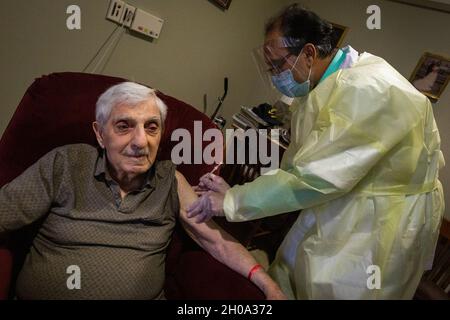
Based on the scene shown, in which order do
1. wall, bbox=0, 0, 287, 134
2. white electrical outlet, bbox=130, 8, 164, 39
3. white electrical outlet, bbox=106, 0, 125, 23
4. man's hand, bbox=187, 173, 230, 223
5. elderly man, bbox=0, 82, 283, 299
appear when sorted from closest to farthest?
elderly man, bbox=0, 82, 283, 299
man's hand, bbox=187, 173, 230, 223
wall, bbox=0, 0, 287, 134
white electrical outlet, bbox=106, 0, 125, 23
white electrical outlet, bbox=130, 8, 164, 39

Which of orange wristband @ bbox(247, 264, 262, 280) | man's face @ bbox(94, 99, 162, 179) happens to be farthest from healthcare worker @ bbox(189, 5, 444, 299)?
man's face @ bbox(94, 99, 162, 179)

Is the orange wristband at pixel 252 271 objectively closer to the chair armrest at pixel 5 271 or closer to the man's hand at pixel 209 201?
the man's hand at pixel 209 201

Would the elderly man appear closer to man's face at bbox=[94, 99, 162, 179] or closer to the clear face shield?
man's face at bbox=[94, 99, 162, 179]

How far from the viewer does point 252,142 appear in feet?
7.19

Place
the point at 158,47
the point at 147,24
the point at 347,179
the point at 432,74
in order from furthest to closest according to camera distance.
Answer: the point at 432,74
the point at 158,47
the point at 147,24
the point at 347,179

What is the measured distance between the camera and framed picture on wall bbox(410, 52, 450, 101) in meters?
1.94

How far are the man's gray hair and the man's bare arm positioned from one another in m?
0.35

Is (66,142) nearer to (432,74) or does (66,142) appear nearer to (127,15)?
(127,15)

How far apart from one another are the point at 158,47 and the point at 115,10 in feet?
1.15

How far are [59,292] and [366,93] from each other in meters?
1.09

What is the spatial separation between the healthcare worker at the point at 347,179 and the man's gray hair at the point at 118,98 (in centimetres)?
43

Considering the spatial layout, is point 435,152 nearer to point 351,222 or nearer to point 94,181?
point 351,222

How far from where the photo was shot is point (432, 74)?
6.49ft

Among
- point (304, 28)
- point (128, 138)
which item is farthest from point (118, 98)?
point (304, 28)
